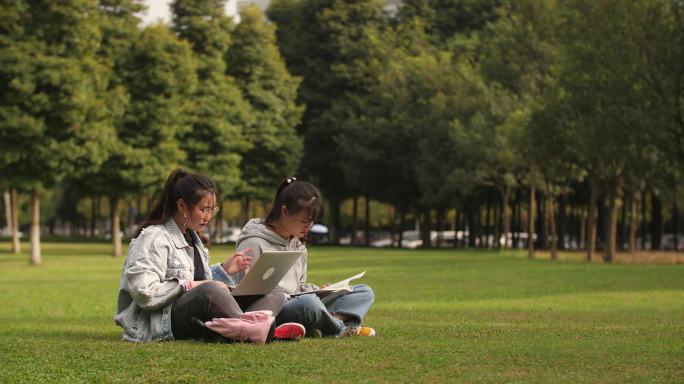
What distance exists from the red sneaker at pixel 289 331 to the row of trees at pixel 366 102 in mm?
32291

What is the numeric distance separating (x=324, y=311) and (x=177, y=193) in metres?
1.72

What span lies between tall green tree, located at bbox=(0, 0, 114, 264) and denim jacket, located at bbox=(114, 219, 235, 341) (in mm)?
35516

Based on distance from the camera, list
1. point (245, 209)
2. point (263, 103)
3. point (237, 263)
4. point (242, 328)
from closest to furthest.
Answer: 1. point (242, 328)
2. point (237, 263)
3. point (263, 103)
4. point (245, 209)

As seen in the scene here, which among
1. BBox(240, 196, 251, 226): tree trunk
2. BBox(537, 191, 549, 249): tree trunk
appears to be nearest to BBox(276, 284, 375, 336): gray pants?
BBox(537, 191, 549, 249): tree trunk

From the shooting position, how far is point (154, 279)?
39.2 feet

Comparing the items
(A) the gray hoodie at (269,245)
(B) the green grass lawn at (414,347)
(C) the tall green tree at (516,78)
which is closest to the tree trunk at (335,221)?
(C) the tall green tree at (516,78)

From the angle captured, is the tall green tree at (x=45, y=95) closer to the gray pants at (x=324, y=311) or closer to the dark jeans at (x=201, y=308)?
the gray pants at (x=324, y=311)

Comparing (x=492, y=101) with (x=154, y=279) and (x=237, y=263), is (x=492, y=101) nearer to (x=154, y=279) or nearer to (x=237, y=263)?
(x=237, y=263)

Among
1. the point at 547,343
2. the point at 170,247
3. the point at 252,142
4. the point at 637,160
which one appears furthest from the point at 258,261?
the point at 252,142

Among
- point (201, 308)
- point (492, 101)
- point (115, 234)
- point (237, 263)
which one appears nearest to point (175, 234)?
point (237, 263)

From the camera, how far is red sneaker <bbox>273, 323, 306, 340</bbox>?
1235cm

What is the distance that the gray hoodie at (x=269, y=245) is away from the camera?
12.9 metres

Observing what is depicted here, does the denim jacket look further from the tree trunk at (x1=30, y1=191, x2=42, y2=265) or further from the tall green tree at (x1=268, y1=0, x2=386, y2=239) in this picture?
the tall green tree at (x1=268, y1=0, x2=386, y2=239)

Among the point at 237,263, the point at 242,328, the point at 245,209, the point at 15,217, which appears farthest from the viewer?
the point at 245,209
